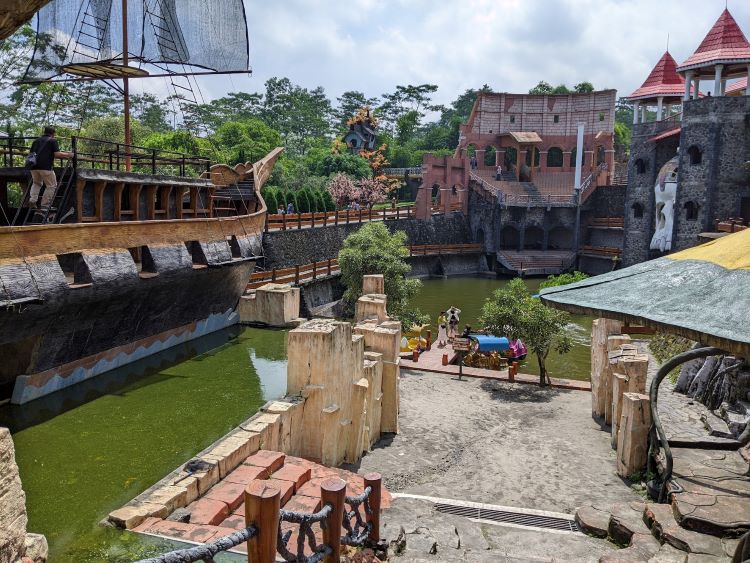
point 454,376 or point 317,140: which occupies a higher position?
point 317,140

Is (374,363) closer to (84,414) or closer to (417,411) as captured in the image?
(417,411)

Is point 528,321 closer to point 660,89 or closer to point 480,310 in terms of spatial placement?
point 480,310

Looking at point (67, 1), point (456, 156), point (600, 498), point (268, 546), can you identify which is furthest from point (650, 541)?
point (456, 156)

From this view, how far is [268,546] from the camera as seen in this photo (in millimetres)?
3828

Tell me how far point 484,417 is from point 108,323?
25.7 feet

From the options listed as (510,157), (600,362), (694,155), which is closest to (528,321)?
(600,362)

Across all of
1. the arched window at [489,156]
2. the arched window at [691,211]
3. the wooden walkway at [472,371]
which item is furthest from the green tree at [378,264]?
the arched window at [489,156]

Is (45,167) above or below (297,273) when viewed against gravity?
above

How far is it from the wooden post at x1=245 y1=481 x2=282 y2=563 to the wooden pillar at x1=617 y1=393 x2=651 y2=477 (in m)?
6.39

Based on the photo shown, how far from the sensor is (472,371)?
15867 mm

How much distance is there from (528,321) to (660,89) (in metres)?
28.8

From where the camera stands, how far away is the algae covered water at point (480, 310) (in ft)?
60.4

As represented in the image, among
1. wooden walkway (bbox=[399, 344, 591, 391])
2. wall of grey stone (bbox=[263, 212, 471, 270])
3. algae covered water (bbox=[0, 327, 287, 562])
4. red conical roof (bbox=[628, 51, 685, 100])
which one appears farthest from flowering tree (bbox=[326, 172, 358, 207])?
algae covered water (bbox=[0, 327, 287, 562])

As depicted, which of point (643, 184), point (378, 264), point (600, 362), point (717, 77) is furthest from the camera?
point (643, 184)
